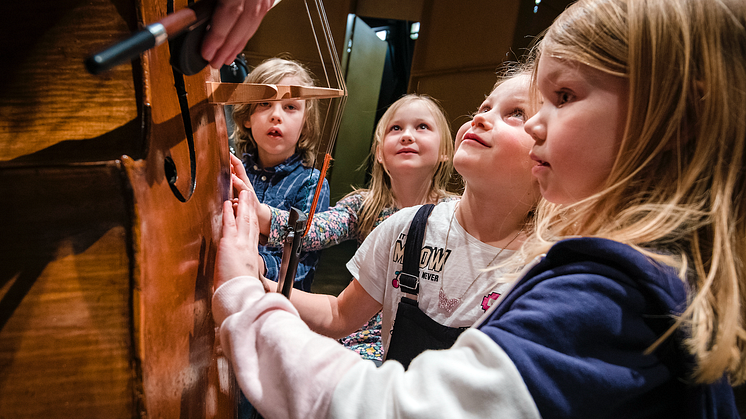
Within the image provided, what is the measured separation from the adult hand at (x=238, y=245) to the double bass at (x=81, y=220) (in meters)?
0.14

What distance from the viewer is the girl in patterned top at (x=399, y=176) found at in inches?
55.0

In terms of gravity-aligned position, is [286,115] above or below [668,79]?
below

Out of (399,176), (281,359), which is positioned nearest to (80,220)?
(281,359)

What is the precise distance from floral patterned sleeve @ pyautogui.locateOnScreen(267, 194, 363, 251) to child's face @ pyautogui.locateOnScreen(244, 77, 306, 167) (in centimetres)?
24

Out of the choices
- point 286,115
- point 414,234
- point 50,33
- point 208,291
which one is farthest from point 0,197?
point 286,115

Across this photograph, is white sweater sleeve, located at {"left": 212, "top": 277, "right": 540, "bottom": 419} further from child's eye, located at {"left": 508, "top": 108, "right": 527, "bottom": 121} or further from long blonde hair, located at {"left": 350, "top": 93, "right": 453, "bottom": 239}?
long blonde hair, located at {"left": 350, "top": 93, "right": 453, "bottom": 239}

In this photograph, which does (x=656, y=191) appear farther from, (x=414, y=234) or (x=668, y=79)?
(x=414, y=234)

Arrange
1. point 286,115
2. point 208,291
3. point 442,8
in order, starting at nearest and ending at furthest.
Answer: point 208,291, point 286,115, point 442,8

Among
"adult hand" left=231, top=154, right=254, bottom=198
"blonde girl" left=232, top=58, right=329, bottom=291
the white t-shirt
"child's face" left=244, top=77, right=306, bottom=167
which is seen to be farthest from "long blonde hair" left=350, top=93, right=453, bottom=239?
"adult hand" left=231, top=154, right=254, bottom=198

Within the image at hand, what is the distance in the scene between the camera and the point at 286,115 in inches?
52.9

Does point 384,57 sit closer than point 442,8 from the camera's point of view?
No

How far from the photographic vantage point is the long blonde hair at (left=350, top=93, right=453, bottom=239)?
1.46 m

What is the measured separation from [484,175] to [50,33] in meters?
0.74

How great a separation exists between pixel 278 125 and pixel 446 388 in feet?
3.70
